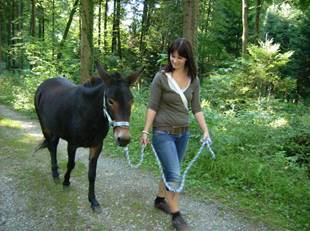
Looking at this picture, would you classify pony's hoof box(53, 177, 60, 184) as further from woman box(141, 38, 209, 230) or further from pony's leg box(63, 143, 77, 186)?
woman box(141, 38, 209, 230)

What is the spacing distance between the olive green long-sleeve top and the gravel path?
4.71ft

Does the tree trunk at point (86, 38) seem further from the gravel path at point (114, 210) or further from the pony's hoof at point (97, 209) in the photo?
the pony's hoof at point (97, 209)

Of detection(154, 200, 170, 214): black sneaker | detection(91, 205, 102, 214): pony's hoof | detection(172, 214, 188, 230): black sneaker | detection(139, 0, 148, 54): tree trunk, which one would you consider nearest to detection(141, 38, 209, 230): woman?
detection(172, 214, 188, 230): black sneaker

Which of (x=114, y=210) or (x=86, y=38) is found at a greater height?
(x=86, y=38)

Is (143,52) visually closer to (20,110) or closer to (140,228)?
(20,110)

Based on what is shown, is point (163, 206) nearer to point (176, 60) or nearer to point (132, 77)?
point (132, 77)

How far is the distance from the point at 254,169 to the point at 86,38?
6.47m

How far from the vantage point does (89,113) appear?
4438 mm

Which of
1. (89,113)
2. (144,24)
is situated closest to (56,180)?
(89,113)

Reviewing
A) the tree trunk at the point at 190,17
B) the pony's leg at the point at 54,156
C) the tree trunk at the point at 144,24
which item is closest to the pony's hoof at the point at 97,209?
the pony's leg at the point at 54,156

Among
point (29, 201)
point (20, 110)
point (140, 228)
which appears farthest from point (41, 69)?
point (140, 228)

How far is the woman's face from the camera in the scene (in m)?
3.61

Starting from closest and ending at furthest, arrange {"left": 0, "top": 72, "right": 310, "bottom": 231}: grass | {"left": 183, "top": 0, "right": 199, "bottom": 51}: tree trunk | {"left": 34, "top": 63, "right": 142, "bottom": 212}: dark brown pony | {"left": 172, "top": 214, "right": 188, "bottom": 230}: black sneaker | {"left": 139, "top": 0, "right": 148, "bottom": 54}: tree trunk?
{"left": 34, "top": 63, "right": 142, "bottom": 212}: dark brown pony, {"left": 172, "top": 214, "right": 188, "bottom": 230}: black sneaker, {"left": 0, "top": 72, "right": 310, "bottom": 231}: grass, {"left": 183, "top": 0, "right": 199, "bottom": 51}: tree trunk, {"left": 139, "top": 0, "right": 148, "bottom": 54}: tree trunk

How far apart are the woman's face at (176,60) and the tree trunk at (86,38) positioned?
684 cm
